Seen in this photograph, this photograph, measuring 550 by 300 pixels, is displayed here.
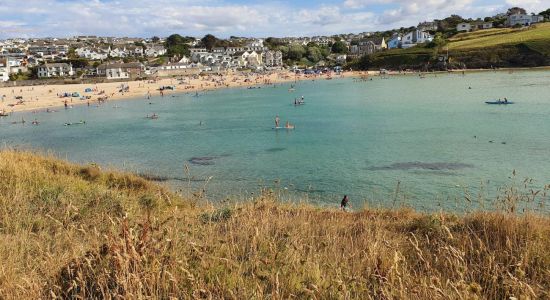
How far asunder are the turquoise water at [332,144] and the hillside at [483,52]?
55155 mm

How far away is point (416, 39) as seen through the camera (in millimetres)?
166750

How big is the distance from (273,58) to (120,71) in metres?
69.2

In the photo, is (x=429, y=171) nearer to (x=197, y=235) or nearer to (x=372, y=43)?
(x=197, y=235)

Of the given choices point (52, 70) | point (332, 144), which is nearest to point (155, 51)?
point (52, 70)

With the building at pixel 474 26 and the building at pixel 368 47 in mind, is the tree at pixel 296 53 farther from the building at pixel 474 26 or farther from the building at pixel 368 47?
the building at pixel 474 26

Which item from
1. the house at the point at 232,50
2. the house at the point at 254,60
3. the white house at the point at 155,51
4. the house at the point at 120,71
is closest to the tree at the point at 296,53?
the house at the point at 254,60

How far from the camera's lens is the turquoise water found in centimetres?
2130

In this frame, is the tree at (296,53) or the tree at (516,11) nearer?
the tree at (516,11)

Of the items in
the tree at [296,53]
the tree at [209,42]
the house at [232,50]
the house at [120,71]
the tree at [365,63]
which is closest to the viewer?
the house at [120,71]

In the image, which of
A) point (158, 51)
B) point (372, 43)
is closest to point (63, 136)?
point (158, 51)

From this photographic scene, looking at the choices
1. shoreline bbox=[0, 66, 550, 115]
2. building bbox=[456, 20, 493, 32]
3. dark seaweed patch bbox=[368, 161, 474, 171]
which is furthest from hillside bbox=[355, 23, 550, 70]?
dark seaweed patch bbox=[368, 161, 474, 171]

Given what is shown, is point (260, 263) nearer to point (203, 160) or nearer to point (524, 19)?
point (203, 160)

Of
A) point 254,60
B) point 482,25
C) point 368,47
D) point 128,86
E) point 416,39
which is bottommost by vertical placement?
point 128,86

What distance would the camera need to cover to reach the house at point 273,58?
168 metres
